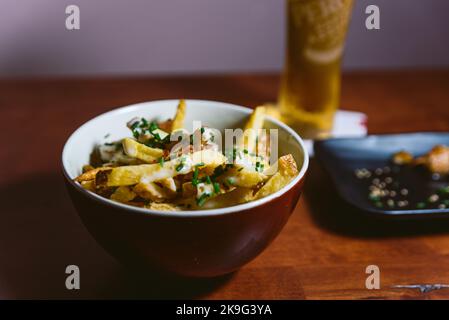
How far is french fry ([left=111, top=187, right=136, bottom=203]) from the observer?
637mm

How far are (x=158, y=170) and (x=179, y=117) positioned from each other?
6.9 inches

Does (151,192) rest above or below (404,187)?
above

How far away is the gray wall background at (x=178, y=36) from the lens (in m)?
1.93

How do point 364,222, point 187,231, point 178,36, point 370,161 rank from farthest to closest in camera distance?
point 178,36, point 370,161, point 364,222, point 187,231

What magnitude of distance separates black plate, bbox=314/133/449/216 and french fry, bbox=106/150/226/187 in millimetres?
323

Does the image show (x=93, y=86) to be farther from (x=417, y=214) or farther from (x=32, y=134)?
(x=417, y=214)

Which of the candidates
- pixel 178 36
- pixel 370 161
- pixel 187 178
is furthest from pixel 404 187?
pixel 178 36

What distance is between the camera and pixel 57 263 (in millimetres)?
755

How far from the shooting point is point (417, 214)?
2.72 feet

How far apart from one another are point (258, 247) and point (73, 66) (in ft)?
5.28

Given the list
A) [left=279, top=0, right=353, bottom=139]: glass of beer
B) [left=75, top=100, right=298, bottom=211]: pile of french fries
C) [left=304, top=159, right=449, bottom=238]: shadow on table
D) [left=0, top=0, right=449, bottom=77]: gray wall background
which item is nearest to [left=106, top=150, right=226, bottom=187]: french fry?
[left=75, top=100, right=298, bottom=211]: pile of french fries

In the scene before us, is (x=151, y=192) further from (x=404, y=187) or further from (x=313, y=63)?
(x=313, y=63)

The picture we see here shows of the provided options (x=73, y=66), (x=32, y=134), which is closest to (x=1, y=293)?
(x=32, y=134)

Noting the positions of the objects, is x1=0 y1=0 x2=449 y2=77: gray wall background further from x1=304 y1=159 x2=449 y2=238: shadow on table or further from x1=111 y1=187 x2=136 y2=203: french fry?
x1=111 y1=187 x2=136 y2=203: french fry
